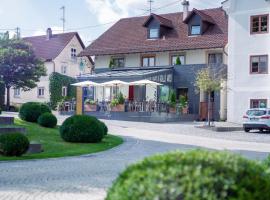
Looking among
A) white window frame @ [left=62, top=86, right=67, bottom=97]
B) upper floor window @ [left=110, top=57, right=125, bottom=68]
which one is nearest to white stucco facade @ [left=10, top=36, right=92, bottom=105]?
white window frame @ [left=62, top=86, right=67, bottom=97]

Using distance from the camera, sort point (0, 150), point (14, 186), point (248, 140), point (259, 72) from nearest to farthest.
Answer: point (14, 186) < point (0, 150) < point (248, 140) < point (259, 72)

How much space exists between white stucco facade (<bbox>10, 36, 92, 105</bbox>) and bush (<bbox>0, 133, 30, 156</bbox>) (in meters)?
43.0

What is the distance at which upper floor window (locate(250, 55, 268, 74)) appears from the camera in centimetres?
3497

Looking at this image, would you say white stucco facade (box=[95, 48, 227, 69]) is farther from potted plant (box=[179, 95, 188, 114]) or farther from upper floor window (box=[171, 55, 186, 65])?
potted plant (box=[179, 95, 188, 114])

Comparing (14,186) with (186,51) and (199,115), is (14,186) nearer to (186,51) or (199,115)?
(199,115)

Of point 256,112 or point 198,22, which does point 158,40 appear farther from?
point 256,112

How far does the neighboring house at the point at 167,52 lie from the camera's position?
132 feet

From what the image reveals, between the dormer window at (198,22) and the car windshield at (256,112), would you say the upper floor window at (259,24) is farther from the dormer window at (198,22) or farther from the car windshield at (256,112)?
the car windshield at (256,112)

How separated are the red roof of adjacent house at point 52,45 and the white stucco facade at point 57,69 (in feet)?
1.42

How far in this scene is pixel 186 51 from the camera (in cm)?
4191

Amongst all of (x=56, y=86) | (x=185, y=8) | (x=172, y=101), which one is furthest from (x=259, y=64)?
(x=56, y=86)

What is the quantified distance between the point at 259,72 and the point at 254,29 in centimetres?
318

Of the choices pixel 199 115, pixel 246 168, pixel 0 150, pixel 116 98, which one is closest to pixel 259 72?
pixel 199 115

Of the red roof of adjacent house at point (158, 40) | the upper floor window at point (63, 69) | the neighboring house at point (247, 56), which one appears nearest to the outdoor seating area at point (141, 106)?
the red roof of adjacent house at point (158, 40)
